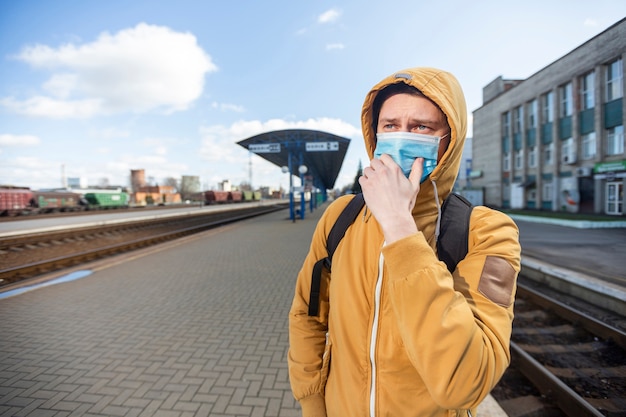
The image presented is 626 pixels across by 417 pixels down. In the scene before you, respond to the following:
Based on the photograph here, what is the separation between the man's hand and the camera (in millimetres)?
902

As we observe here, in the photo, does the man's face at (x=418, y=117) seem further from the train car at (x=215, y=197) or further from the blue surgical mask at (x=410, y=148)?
the train car at (x=215, y=197)

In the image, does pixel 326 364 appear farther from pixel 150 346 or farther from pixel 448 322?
pixel 150 346

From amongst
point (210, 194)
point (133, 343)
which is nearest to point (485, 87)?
point (133, 343)

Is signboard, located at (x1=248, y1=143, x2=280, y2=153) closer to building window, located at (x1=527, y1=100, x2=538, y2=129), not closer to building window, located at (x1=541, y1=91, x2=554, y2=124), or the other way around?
building window, located at (x1=541, y1=91, x2=554, y2=124)

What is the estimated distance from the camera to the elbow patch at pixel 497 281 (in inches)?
38.7

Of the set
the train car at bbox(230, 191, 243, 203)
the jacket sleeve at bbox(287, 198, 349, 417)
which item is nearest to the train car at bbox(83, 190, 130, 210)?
the train car at bbox(230, 191, 243, 203)

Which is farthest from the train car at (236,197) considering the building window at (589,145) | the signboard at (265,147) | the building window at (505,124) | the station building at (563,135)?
the building window at (589,145)

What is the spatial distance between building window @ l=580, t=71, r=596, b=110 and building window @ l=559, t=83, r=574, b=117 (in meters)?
0.92

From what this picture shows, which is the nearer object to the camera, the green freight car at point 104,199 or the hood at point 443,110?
the hood at point 443,110

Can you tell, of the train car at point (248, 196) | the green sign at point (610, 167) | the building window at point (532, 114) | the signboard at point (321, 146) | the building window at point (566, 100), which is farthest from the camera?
the train car at point (248, 196)

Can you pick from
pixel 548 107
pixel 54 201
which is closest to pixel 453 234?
pixel 548 107

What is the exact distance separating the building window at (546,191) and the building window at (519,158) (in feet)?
11.4

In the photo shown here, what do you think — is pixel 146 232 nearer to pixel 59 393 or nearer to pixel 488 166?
pixel 59 393

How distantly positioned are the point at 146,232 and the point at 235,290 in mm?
11808
